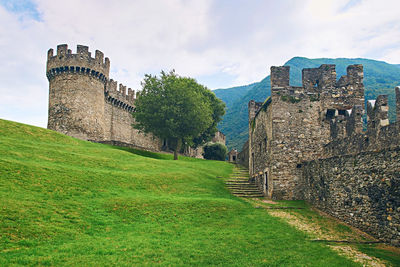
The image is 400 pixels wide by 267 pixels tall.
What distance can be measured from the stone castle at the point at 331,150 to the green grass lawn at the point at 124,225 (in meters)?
2.64

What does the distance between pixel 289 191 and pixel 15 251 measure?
47.9 ft

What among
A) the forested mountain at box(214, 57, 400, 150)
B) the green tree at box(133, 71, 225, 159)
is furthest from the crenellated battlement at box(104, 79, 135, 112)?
the forested mountain at box(214, 57, 400, 150)

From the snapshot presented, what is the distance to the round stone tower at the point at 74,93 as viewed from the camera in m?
43.0

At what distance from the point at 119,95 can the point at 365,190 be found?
48911 millimetres

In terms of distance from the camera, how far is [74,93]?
1718 inches

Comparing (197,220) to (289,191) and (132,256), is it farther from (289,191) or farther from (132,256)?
(289,191)

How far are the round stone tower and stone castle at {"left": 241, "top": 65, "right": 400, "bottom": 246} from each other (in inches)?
1151

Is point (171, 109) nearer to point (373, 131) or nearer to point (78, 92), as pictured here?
point (78, 92)

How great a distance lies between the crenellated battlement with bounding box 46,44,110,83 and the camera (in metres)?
43.8

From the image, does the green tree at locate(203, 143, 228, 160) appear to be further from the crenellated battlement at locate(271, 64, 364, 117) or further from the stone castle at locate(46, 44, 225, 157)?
the crenellated battlement at locate(271, 64, 364, 117)

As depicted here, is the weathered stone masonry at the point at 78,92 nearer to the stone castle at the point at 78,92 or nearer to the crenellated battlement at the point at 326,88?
the stone castle at the point at 78,92

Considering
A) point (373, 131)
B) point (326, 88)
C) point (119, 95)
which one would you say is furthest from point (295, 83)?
point (373, 131)

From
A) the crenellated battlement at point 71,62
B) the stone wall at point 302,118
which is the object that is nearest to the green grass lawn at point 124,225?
the stone wall at point 302,118

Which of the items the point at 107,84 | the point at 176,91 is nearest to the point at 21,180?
the point at 176,91
